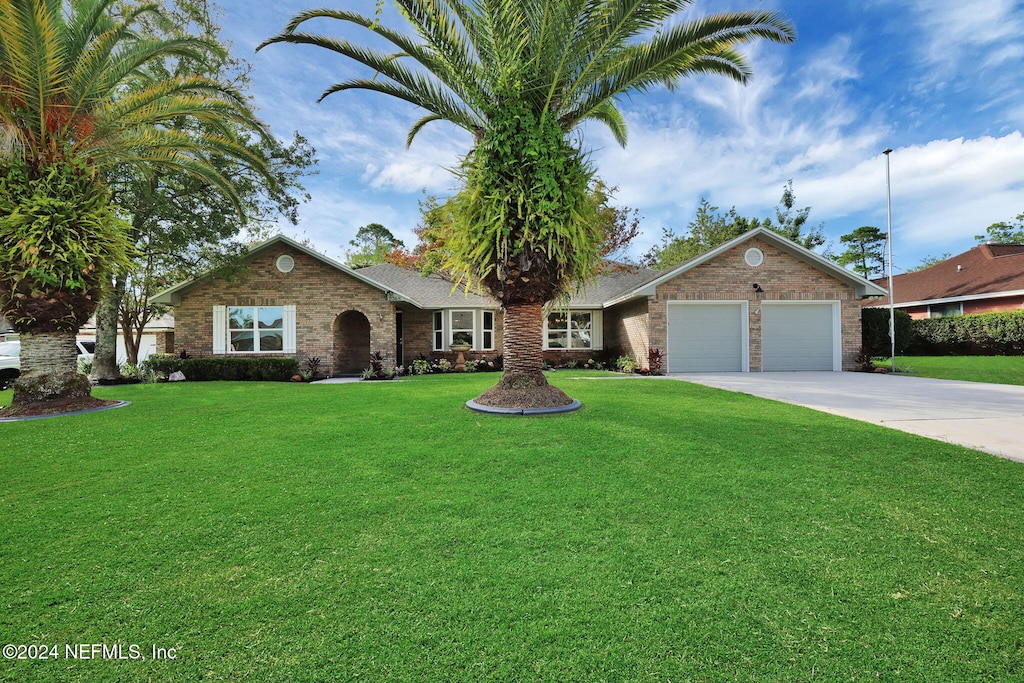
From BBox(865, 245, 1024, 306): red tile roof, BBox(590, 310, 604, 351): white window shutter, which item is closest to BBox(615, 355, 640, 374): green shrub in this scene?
BBox(590, 310, 604, 351): white window shutter

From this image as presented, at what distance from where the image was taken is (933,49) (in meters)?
13.7

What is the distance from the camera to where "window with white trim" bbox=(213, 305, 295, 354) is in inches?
623

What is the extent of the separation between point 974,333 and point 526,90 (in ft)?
82.6

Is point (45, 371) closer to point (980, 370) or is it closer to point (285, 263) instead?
point (285, 263)

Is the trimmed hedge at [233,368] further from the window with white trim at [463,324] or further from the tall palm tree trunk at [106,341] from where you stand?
the window with white trim at [463,324]

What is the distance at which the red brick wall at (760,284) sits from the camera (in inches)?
612

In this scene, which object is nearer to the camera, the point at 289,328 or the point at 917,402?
the point at 917,402

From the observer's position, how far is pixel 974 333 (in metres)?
20.4

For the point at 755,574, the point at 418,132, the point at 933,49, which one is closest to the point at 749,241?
the point at 933,49

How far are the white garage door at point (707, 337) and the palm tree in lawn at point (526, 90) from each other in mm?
8775

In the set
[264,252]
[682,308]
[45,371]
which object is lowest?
[45,371]

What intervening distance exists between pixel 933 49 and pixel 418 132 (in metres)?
16.2

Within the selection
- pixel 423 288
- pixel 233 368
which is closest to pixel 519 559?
pixel 233 368

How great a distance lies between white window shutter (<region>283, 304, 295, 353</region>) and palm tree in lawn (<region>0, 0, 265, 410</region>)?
668cm
